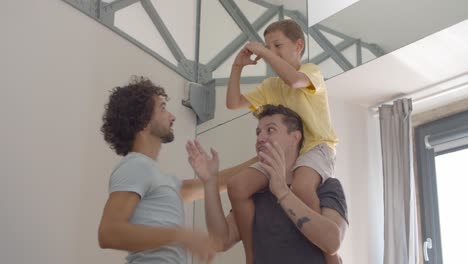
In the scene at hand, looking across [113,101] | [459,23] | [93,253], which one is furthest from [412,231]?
[113,101]

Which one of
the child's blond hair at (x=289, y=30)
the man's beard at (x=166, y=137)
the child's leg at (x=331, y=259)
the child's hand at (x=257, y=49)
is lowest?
the child's leg at (x=331, y=259)

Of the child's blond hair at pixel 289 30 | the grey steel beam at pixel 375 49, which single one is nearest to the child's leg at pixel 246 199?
the child's blond hair at pixel 289 30

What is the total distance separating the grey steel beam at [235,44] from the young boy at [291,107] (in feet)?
3.81

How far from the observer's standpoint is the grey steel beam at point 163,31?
3955mm

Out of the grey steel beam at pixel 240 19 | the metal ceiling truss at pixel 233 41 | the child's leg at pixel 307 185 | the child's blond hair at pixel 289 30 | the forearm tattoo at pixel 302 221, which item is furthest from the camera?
the grey steel beam at pixel 240 19

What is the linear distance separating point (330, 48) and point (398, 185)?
937mm

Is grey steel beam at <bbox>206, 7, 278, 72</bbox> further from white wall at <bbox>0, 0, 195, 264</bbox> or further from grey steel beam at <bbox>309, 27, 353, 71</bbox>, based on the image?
white wall at <bbox>0, 0, 195, 264</bbox>

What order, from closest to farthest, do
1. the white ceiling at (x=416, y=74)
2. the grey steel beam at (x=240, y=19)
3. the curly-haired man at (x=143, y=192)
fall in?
1. the curly-haired man at (x=143, y=192)
2. the white ceiling at (x=416, y=74)
3. the grey steel beam at (x=240, y=19)

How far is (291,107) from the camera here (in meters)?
2.42

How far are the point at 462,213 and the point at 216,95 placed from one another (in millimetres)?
1751

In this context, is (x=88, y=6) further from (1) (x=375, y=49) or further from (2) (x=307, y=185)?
(2) (x=307, y=185)

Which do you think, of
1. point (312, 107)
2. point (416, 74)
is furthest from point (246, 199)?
point (416, 74)

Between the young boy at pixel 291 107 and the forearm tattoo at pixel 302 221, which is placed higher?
the young boy at pixel 291 107

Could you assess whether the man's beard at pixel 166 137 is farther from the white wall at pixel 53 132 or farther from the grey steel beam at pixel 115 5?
the grey steel beam at pixel 115 5
